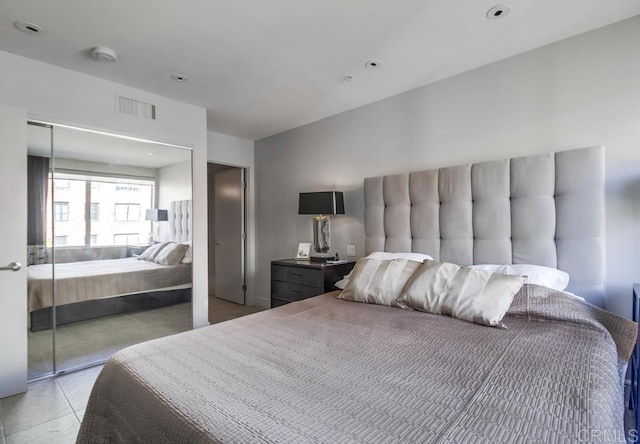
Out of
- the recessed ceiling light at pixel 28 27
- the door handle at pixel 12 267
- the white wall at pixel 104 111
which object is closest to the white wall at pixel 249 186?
the white wall at pixel 104 111

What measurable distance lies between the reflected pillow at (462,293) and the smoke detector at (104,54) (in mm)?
2790

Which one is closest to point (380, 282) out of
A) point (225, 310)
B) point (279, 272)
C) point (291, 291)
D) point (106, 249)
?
point (291, 291)

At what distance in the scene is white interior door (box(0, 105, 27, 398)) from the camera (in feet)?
7.60

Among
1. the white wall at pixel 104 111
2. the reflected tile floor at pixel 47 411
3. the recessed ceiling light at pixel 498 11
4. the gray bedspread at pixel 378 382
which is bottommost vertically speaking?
the reflected tile floor at pixel 47 411

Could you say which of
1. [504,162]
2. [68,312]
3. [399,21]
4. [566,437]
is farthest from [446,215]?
[68,312]

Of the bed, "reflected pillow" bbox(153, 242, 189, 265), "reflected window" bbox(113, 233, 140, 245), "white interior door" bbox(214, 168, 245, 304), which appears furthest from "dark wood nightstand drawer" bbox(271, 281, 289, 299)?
"white interior door" bbox(214, 168, 245, 304)

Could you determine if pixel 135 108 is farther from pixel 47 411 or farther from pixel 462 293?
pixel 462 293

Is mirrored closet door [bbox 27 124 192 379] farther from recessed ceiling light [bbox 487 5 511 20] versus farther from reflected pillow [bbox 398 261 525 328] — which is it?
recessed ceiling light [bbox 487 5 511 20]

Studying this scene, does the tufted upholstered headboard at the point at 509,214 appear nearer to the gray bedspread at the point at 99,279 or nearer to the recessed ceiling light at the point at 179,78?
the recessed ceiling light at the point at 179,78

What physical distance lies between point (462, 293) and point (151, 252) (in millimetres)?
2997

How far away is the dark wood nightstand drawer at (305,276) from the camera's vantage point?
3.06 meters

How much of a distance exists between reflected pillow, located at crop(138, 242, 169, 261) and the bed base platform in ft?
1.22

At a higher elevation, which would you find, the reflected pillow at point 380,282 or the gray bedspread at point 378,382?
the reflected pillow at point 380,282

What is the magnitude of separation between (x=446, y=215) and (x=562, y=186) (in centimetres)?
80
